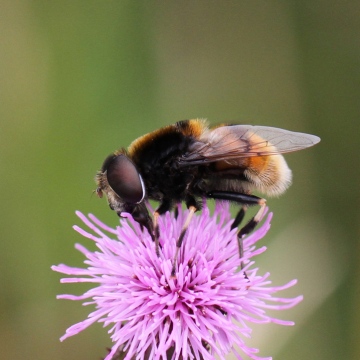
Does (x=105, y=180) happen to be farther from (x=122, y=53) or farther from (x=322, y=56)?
(x=322, y=56)

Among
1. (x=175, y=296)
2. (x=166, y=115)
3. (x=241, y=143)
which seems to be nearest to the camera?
(x=175, y=296)

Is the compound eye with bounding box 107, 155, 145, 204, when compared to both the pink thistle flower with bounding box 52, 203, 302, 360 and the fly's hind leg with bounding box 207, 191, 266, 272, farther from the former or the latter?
the fly's hind leg with bounding box 207, 191, 266, 272

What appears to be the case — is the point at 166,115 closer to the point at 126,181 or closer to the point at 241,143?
the point at 241,143

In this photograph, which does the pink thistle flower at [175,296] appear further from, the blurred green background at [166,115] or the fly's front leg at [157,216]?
the blurred green background at [166,115]

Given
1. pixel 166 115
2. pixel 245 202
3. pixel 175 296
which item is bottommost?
pixel 175 296

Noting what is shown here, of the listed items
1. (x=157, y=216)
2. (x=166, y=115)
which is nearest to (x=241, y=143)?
(x=157, y=216)

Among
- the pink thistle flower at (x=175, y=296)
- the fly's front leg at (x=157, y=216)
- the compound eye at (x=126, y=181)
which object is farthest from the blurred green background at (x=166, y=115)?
the compound eye at (x=126, y=181)

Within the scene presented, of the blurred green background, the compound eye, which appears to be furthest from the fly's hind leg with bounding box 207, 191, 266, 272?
the blurred green background

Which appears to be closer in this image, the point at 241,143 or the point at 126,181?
the point at 126,181
